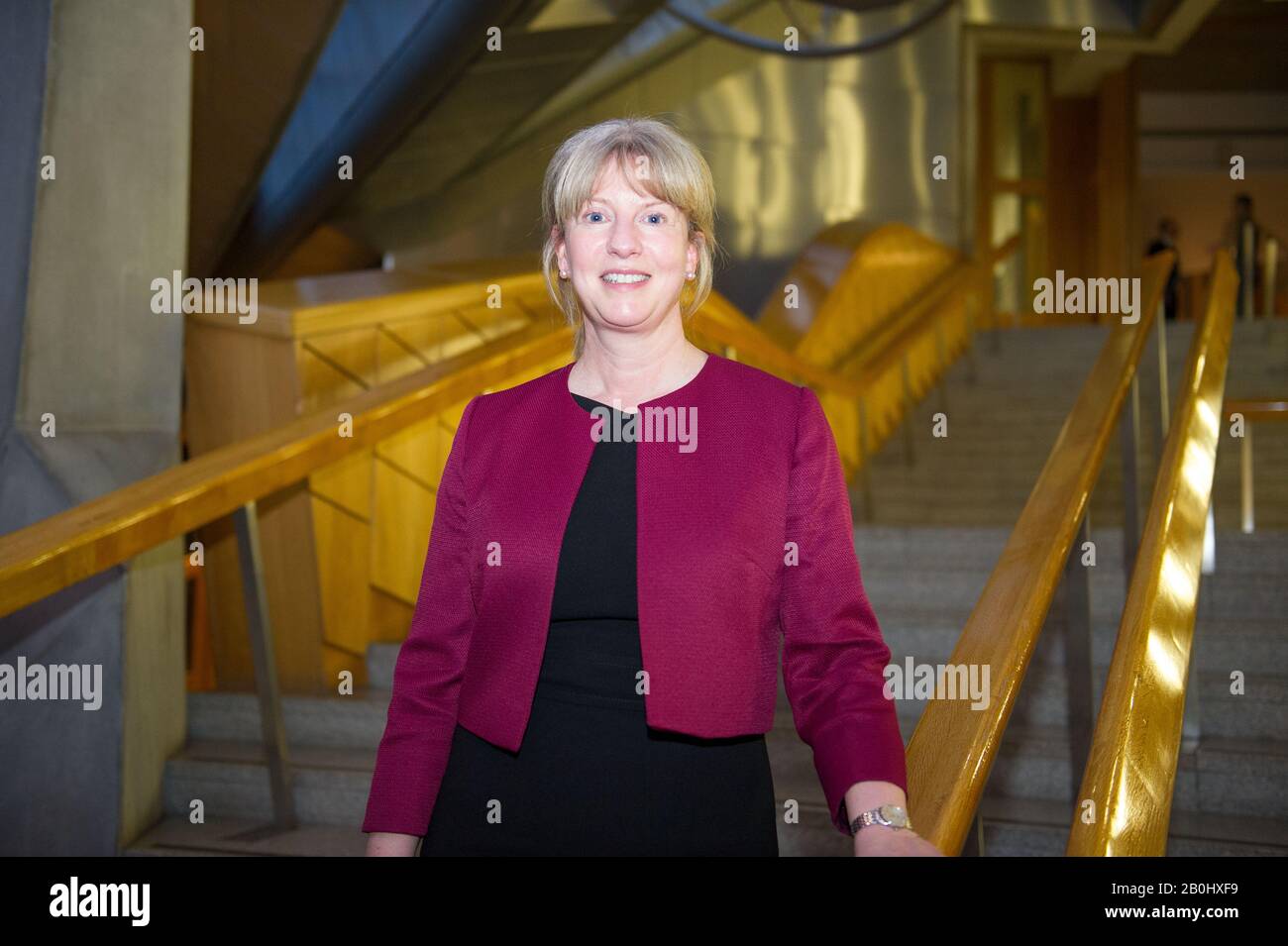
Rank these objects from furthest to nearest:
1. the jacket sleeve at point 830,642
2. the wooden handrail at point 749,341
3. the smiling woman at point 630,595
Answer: the wooden handrail at point 749,341
the smiling woman at point 630,595
the jacket sleeve at point 830,642

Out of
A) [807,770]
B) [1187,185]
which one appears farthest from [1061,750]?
[1187,185]

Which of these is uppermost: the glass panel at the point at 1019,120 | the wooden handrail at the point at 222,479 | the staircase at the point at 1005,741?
the glass panel at the point at 1019,120

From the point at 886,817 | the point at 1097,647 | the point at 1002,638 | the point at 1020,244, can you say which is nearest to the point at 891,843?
the point at 886,817

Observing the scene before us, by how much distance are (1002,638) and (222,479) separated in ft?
6.15

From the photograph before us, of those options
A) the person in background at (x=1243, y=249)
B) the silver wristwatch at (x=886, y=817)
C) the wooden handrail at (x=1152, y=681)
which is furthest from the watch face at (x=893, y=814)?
the person in background at (x=1243, y=249)

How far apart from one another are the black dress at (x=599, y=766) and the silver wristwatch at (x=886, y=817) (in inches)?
7.7

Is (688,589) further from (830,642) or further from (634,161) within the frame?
(634,161)

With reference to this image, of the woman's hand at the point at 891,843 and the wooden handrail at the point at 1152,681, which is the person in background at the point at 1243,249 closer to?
the wooden handrail at the point at 1152,681

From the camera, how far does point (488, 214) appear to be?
8.09 metres

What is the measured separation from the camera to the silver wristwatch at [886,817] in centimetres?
122

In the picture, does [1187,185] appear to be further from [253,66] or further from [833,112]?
[253,66]

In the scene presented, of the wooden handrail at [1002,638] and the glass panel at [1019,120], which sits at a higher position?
the glass panel at [1019,120]
